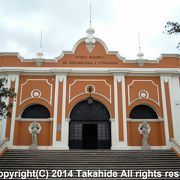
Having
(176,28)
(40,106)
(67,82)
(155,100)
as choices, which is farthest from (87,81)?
(176,28)

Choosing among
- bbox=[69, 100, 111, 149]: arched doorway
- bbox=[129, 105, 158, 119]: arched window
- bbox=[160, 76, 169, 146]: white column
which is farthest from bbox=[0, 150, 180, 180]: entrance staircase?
bbox=[129, 105, 158, 119]: arched window

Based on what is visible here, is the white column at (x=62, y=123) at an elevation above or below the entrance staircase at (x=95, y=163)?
above

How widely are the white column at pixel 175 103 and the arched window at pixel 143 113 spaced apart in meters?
1.25

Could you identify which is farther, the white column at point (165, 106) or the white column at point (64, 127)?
the white column at point (165, 106)

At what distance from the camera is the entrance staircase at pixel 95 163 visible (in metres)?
12.2

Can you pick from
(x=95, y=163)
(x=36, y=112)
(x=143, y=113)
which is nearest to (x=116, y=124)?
(x=143, y=113)

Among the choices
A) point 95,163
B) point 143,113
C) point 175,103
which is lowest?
point 95,163

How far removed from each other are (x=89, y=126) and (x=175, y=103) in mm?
6037

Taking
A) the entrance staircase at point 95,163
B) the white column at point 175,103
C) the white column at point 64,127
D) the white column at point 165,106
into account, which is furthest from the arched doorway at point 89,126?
the white column at point 175,103

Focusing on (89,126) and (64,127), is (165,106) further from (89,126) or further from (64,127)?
(64,127)

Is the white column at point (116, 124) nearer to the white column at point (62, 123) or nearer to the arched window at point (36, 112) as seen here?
the white column at point (62, 123)

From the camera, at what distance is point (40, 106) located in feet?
61.2

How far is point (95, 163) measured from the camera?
13.6 metres

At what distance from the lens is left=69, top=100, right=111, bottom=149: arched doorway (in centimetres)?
1802
